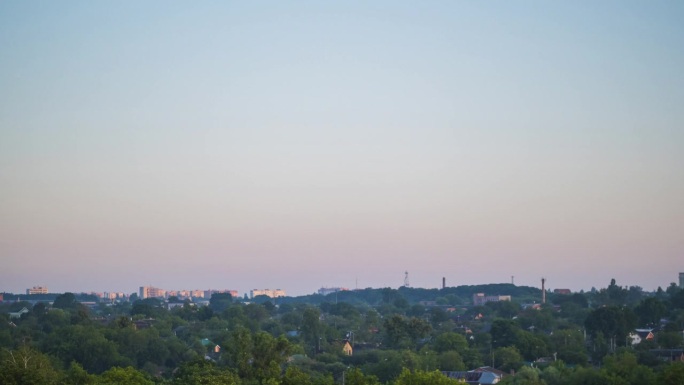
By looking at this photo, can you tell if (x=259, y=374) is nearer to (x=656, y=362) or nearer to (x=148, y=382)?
(x=148, y=382)

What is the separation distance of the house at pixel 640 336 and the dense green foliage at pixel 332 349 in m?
0.80

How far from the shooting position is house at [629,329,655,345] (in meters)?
84.7

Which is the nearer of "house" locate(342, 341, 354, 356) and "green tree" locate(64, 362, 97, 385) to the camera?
"green tree" locate(64, 362, 97, 385)

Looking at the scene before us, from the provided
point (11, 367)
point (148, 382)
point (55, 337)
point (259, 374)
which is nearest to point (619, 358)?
point (259, 374)

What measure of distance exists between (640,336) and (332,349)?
2733 centimetres

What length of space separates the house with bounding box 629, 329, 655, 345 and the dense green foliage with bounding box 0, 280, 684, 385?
0.80 m

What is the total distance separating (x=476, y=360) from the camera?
2739 inches

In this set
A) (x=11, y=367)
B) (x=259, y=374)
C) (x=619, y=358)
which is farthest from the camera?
(x=619, y=358)

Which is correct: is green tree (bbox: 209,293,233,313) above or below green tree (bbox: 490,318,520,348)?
above

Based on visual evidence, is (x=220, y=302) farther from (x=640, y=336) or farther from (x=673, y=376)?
(x=673, y=376)

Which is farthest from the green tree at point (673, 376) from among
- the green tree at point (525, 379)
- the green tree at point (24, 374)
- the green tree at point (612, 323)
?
the green tree at point (612, 323)

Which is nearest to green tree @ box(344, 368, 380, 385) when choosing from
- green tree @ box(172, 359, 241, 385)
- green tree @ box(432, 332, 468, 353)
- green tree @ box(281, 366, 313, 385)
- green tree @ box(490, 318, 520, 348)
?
green tree @ box(281, 366, 313, 385)

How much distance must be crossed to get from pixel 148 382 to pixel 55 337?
100 ft

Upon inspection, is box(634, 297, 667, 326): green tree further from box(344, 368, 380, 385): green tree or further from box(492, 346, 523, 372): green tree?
box(344, 368, 380, 385): green tree
